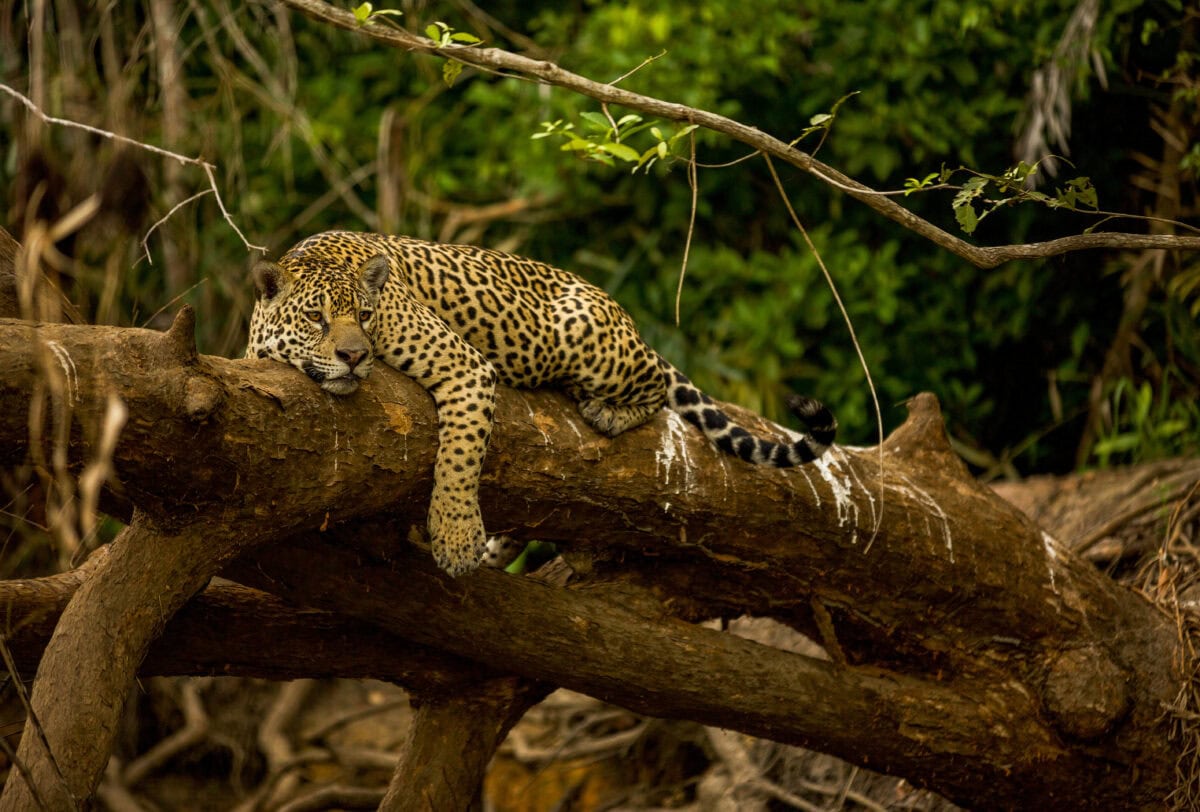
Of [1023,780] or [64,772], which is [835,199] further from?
[64,772]

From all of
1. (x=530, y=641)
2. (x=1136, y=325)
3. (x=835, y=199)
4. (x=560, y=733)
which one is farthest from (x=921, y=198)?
(x=530, y=641)

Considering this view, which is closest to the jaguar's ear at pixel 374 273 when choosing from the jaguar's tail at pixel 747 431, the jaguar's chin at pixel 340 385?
the jaguar's chin at pixel 340 385

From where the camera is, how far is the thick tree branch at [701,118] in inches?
168

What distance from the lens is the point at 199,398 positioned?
3.88m

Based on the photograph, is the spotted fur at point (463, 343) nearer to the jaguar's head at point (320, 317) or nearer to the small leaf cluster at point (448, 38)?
the jaguar's head at point (320, 317)

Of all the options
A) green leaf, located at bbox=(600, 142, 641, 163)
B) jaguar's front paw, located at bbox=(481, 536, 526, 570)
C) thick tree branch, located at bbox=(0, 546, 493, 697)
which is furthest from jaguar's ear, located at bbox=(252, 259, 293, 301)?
jaguar's front paw, located at bbox=(481, 536, 526, 570)


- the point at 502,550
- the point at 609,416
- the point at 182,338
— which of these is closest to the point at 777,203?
the point at 502,550

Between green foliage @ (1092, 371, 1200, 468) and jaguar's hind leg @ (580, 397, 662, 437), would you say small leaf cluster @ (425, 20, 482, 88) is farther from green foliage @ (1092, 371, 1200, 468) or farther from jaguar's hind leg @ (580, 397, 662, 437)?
green foliage @ (1092, 371, 1200, 468)

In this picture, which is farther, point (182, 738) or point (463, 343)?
point (182, 738)

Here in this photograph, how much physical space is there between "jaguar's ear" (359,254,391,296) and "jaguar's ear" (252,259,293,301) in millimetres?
280

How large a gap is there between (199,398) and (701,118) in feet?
6.00

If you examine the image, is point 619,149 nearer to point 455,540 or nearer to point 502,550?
point 455,540

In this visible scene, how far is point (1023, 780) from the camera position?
239 inches

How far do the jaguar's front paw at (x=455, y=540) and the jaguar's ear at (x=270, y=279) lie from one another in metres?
1.03
